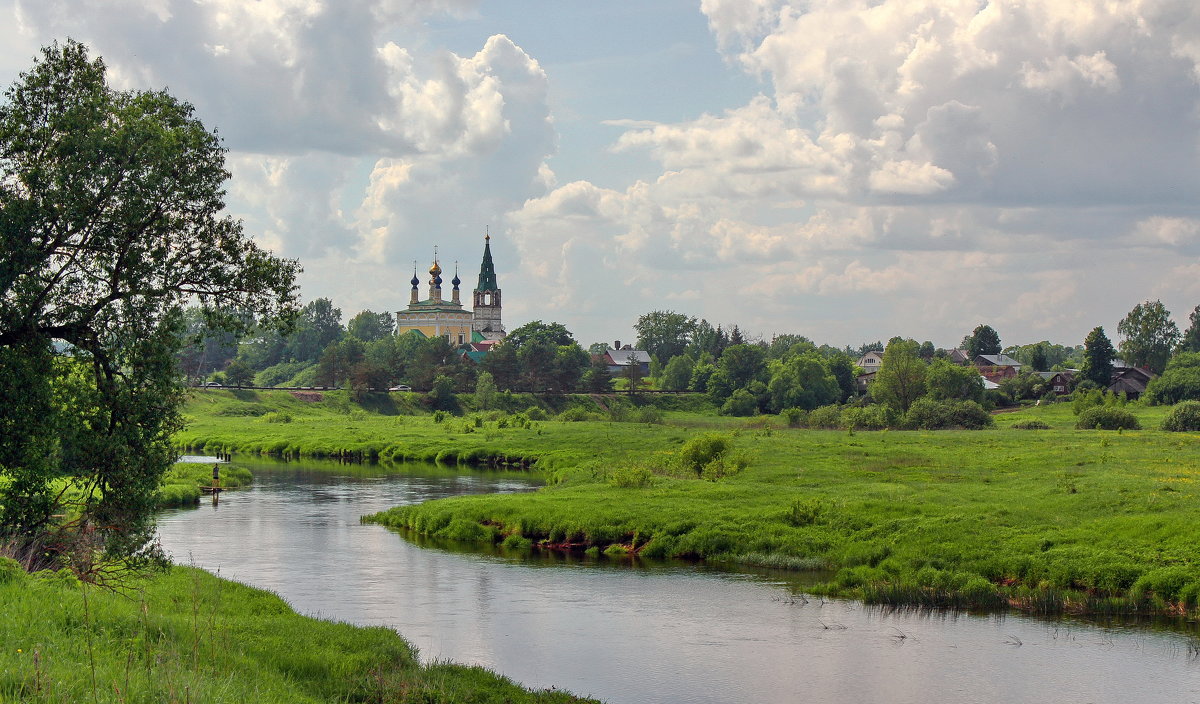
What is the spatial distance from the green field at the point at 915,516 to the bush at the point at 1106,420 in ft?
37.4

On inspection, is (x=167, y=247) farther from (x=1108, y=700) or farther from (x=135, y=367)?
(x=1108, y=700)

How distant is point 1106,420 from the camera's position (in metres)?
87.4

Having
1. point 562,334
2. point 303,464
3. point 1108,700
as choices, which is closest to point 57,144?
point 1108,700

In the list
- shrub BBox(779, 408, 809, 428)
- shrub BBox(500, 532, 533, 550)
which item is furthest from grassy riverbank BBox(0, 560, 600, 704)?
shrub BBox(779, 408, 809, 428)

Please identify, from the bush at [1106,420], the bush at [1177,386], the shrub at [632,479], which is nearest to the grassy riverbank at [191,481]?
the shrub at [632,479]

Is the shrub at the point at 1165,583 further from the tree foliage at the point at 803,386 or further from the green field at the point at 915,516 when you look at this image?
the tree foliage at the point at 803,386

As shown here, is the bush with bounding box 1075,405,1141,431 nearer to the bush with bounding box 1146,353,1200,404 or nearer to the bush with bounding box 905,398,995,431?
the bush with bounding box 905,398,995,431

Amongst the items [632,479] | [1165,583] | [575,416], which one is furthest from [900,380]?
[1165,583]

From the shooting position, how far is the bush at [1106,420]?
3369 inches

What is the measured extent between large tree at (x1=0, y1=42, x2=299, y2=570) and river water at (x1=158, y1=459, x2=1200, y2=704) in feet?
27.5

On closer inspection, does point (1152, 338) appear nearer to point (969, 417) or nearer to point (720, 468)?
point (969, 417)

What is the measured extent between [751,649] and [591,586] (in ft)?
28.3

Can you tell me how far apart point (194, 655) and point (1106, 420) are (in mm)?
86212

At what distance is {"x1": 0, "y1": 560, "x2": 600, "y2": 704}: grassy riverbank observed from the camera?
12.3 m
